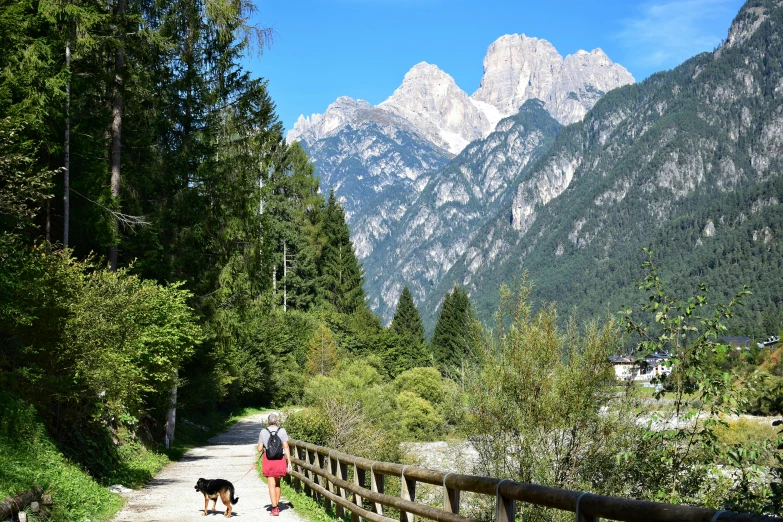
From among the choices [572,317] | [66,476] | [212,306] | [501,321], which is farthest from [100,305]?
[212,306]

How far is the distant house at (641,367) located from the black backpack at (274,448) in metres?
5.62

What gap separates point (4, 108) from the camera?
560 inches

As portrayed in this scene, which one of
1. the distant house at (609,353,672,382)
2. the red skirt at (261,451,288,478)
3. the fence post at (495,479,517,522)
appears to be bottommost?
the red skirt at (261,451,288,478)

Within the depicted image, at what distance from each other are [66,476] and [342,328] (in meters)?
43.6

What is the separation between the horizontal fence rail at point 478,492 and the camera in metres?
3.92

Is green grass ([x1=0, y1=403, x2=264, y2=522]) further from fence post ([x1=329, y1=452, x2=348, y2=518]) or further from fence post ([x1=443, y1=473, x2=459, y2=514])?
fence post ([x1=443, y1=473, x2=459, y2=514])

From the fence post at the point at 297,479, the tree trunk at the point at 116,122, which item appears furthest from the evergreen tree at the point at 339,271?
the fence post at the point at 297,479

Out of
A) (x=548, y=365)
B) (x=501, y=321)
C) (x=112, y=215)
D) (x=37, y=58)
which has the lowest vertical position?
(x=548, y=365)

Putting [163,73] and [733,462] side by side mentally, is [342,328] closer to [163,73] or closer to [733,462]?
[163,73]

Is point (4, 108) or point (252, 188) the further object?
point (252, 188)

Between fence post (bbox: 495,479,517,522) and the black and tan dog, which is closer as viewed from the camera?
fence post (bbox: 495,479,517,522)

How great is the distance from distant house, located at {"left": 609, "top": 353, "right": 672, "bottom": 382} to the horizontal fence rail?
3851 mm

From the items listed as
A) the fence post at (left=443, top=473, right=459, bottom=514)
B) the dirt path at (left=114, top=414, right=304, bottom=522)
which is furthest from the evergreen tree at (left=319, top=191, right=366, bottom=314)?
the fence post at (left=443, top=473, right=459, bottom=514)

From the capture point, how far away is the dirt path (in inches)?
456
